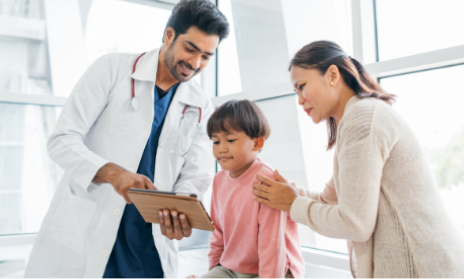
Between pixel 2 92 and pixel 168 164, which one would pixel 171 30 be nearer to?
pixel 168 164

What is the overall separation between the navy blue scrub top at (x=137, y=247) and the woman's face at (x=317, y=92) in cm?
67

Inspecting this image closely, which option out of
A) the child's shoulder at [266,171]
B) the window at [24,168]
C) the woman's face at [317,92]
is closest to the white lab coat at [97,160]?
the child's shoulder at [266,171]

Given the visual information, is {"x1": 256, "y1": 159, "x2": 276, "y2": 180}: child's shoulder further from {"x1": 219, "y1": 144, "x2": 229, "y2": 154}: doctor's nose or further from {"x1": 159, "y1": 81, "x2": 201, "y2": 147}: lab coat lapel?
{"x1": 159, "y1": 81, "x2": 201, "y2": 147}: lab coat lapel

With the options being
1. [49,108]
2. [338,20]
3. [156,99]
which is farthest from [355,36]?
[49,108]

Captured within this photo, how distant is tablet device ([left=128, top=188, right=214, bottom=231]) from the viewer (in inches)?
37.0

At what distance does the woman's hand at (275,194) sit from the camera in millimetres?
1146

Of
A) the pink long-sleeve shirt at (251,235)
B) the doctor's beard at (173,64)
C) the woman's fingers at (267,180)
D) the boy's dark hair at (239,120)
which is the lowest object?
the pink long-sleeve shirt at (251,235)

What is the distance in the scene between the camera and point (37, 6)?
223 cm

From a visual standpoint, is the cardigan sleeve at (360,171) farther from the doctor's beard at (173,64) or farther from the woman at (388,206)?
the doctor's beard at (173,64)

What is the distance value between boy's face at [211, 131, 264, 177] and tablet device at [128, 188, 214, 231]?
1.13ft

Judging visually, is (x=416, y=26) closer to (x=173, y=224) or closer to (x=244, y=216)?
(x=244, y=216)

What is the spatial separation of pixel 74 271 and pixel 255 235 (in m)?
0.72

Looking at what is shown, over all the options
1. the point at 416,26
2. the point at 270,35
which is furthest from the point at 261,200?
the point at 270,35

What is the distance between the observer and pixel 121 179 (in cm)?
108
